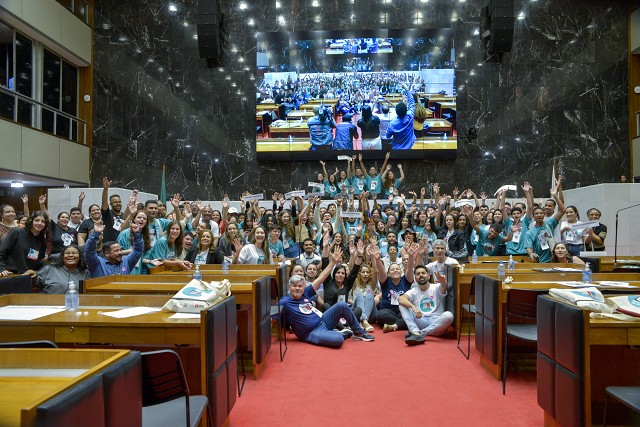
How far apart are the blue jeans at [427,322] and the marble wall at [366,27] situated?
828 centimetres

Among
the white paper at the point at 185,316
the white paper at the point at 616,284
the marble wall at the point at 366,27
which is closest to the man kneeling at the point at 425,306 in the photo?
the white paper at the point at 616,284

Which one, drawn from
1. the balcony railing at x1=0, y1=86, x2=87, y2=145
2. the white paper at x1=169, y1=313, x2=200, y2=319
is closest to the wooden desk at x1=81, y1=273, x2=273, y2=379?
the white paper at x1=169, y1=313, x2=200, y2=319

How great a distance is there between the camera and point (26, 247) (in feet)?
21.0

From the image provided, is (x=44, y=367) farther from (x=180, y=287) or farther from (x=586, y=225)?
(x=586, y=225)

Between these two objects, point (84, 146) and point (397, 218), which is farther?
point (84, 146)

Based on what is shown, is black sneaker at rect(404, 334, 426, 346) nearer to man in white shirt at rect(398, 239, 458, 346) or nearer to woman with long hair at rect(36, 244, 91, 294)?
man in white shirt at rect(398, 239, 458, 346)

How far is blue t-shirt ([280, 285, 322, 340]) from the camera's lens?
6.54 m

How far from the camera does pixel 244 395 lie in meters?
4.70

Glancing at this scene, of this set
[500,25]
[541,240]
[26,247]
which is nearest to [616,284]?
[541,240]

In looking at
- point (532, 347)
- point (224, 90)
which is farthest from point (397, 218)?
point (224, 90)

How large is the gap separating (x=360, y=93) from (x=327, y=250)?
8164 millimetres

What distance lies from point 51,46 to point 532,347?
12.4 metres

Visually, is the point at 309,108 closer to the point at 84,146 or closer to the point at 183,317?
the point at 84,146

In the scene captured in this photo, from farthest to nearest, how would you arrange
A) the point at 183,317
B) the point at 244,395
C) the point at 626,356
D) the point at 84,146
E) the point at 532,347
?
the point at 84,146
the point at 532,347
the point at 244,395
the point at 626,356
the point at 183,317
